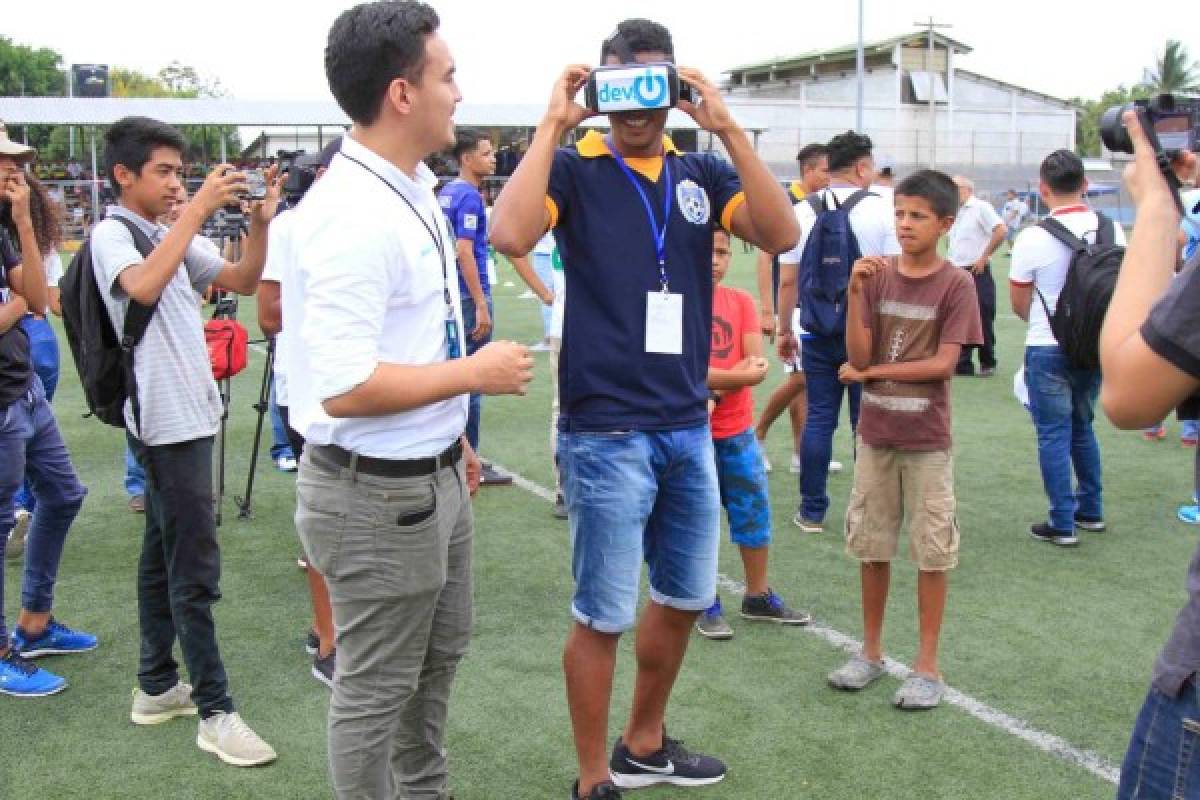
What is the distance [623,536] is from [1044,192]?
4439 millimetres

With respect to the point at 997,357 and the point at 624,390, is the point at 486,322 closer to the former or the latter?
the point at 624,390

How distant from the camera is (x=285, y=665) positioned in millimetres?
4930

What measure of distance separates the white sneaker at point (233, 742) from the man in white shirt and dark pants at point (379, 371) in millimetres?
1262

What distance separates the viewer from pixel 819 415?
669 cm

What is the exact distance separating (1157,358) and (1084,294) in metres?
4.02

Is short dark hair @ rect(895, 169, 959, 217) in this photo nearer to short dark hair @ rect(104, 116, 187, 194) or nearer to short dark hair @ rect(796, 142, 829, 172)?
short dark hair @ rect(104, 116, 187, 194)

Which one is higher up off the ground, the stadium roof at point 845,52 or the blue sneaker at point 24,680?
the stadium roof at point 845,52

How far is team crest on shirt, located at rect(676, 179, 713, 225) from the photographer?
11.7 ft

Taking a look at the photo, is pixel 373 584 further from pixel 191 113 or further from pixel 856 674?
pixel 191 113

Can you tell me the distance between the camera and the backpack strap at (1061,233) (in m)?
6.26

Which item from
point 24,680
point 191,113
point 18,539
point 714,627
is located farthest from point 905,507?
point 191,113

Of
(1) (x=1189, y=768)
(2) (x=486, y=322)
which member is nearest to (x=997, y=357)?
(2) (x=486, y=322)

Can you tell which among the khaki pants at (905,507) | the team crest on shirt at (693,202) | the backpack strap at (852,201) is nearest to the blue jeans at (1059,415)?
the backpack strap at (852,201)

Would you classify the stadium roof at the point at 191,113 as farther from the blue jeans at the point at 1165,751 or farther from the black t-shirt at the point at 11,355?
the blue jeans at the point at 1165,751
